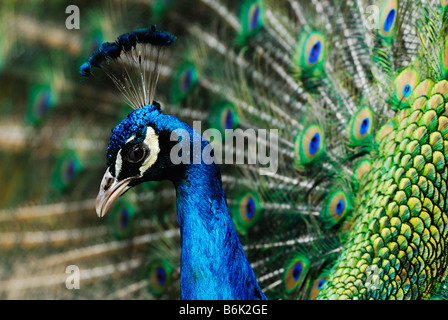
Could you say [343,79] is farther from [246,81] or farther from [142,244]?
[142,244]

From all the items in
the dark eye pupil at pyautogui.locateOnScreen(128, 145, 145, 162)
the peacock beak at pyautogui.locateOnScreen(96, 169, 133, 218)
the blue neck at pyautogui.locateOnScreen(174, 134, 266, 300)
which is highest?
the dark eye pupil at pyautogui.locateOnScreen(128, 145, 145, 162)

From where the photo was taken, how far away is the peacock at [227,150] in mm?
1105

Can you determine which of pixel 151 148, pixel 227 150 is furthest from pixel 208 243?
pixel 227 150

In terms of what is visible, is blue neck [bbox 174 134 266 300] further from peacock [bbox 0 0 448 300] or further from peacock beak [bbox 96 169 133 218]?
peacock beak [bbox 96 169 133 218]

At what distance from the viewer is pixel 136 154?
3.49 feet

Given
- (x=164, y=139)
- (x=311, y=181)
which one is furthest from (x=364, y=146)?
(x=164, y=139)

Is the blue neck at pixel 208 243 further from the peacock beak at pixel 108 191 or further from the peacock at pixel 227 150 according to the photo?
the peacock beak at pixel 108 191

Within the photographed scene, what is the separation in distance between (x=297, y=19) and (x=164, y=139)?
747 mm

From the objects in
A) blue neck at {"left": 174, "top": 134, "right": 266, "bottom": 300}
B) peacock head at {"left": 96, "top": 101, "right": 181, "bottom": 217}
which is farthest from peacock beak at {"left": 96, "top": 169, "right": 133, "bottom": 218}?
blue neck at {"left": 174, "top": 134, "right": 266, "bottom": 300}

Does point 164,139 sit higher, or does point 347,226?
point 164,139

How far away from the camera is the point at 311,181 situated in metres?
1.54

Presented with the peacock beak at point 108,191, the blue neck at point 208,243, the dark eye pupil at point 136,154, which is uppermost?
the dark eye pupil at point 136,154

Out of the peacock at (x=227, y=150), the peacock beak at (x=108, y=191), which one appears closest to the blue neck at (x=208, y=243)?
the peacock at (x=227, y=150)

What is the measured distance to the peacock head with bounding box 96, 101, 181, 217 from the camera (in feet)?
3.44
